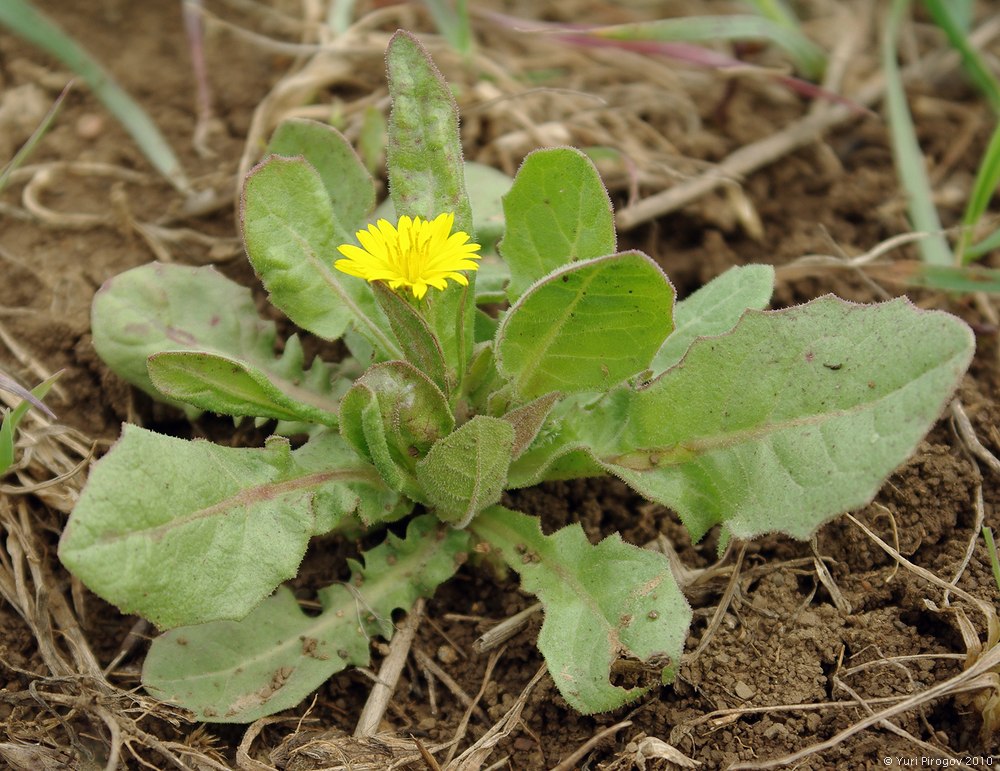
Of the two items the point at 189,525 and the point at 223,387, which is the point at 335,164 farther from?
the point at 189,525

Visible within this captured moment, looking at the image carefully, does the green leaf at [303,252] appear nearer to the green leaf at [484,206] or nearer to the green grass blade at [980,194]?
the green leaf at [484,206]

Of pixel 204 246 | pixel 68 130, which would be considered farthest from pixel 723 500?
pixel 68 130

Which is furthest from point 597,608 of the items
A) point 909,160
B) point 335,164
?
point 909,160

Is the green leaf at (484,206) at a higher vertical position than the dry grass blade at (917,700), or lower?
higher

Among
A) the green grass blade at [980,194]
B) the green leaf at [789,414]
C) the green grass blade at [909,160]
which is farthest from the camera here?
the green grass blade at [909,160]

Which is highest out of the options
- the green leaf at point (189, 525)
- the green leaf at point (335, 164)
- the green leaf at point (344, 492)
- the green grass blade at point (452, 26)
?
the green grass blade at point (452, 26)

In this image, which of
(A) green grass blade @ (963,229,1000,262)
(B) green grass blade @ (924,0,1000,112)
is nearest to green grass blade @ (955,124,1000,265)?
(A) green grass blade @ (963,229,1000,262)

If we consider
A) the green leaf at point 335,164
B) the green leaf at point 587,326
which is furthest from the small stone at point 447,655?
the green leaf at point 335,164

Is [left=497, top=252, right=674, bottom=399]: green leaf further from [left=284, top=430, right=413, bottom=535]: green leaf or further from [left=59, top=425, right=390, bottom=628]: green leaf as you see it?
[left=59, top=425, right=390, bottom=628]: green leaf
